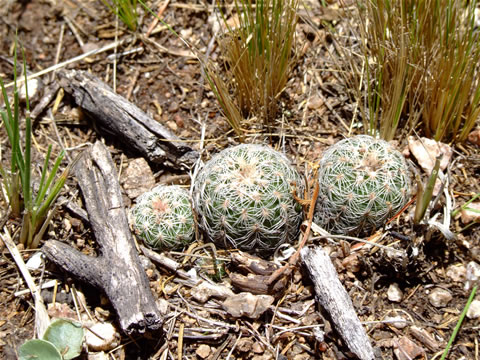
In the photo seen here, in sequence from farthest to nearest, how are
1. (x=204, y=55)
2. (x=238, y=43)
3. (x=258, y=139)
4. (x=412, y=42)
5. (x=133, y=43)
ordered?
(x=133, y=43) < (x=204, y=55) < (x=258, y=139) < (x=238, y=43) < (x=412, y=42)

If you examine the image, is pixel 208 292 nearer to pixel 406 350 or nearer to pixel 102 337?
pixel 102 337

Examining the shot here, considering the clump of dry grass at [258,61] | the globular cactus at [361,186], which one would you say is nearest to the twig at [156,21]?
the clump of dry grass at [258,61]

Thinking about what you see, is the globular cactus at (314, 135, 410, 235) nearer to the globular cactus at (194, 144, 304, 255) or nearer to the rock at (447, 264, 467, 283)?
the globular cactus at (194, 144, 304, 255)

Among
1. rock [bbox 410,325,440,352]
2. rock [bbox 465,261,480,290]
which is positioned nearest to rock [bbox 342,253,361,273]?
rock [bbox 410,325,440,352]

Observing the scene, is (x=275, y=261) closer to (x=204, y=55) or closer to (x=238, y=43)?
(x=238, y=43)

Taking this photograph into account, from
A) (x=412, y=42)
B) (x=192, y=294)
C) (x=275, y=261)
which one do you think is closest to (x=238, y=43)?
(x=412, y=42)
